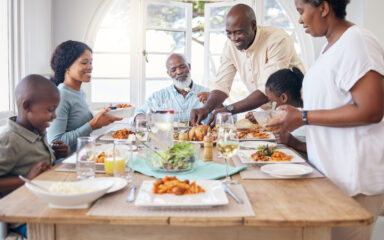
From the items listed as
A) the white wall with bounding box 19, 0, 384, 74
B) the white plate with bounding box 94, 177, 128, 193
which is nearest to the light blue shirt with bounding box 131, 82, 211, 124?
the white wall with bounding box 19, 0, 384, 74

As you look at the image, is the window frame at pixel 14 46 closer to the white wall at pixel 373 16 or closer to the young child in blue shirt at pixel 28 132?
the young child in blue shirt at pixel 28 132

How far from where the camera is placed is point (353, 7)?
448 centimetres

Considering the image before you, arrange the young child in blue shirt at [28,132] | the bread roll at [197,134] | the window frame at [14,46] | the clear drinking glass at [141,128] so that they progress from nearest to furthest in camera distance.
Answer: the young child in blue shirt at [28,132], the clear drinking glass at [141,128], the bread roll at [197,134], the window frame at [14,46]

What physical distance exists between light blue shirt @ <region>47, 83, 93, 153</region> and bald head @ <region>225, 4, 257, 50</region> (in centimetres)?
126

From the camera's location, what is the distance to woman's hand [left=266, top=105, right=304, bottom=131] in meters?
1.59

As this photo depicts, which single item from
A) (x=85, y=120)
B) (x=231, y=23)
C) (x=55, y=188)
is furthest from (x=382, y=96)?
(x=85, y=120)

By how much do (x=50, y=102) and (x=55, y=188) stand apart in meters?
0.72

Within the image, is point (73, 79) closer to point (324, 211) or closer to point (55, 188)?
point (55, 188)

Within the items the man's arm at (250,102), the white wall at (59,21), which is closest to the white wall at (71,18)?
the white wall at (59,21)

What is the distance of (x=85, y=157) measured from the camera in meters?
1.44

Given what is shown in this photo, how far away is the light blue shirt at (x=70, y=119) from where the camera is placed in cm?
248

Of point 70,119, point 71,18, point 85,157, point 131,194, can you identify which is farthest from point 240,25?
point 71,18

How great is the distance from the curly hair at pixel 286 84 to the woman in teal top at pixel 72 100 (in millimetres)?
1084

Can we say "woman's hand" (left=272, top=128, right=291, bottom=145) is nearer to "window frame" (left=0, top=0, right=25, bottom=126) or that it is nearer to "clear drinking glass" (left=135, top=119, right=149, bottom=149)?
"clear drinking glass" (left=135, top=119, right=149, bottom=149)
